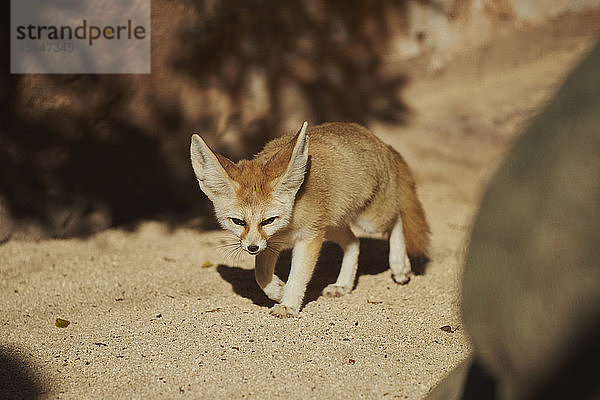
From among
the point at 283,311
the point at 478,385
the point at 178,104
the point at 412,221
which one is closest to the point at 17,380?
the point at 283,311

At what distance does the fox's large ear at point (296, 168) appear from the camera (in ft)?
12.1

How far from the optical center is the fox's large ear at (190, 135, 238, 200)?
373 centimetres

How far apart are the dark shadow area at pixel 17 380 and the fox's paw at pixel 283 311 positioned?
1.39m

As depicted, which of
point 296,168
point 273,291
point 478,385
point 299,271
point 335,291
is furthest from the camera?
point 335,291

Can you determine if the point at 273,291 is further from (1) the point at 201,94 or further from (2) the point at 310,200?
(1) the point at 201,94

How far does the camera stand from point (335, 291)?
447cm

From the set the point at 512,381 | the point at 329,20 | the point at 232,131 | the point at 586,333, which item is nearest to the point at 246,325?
the point at 512,381

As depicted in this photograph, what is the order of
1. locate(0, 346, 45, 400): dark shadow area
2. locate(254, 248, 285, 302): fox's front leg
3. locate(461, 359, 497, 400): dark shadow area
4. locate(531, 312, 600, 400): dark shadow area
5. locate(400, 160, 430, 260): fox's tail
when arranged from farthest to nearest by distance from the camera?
1. locate(400, 160, 430, 260): fox's tail
2. locate(254, 248, 285, 302): fox's front leg
3. locate(0, 346, 45, 400): dark shadow area
4. locate(461, 359, 497, 400): dark shadow area
5. locate(531, 312, 600, 400): dark shadow area

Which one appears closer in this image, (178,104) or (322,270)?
(322,270)

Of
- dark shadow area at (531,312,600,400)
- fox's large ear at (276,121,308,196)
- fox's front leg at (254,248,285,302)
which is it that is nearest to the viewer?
dark shadow area at (531,312,600,400)

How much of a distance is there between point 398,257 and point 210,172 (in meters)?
1.60

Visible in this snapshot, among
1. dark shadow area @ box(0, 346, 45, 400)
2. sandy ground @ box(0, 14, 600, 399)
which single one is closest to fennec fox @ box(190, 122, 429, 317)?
sandy ground @ box(0, 14, 600, 399)

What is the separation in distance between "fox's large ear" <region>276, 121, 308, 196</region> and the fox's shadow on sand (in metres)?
0.92

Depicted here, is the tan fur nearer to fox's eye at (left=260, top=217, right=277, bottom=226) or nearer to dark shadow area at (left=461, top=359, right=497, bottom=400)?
fox's eye at (left=260, top=217, right=277, bottom=226)
